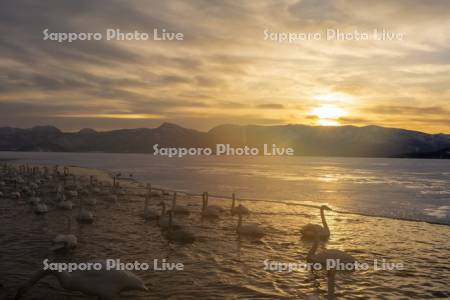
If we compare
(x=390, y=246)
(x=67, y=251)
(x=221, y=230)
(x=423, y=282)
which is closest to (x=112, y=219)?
(x=221, y=230)

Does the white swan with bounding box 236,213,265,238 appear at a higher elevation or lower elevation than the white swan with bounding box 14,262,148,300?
lower

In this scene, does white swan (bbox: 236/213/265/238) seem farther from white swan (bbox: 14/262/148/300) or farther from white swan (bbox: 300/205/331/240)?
white swan (bbox: 14/262/148/300)

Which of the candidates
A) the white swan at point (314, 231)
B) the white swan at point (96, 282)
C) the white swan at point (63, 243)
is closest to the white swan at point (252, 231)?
the white swan at point (314, 231)

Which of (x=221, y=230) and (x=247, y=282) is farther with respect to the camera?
(x=221, y=230)

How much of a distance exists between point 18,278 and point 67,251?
12.3 feet

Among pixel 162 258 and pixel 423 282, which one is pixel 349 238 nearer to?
pixel 423 282

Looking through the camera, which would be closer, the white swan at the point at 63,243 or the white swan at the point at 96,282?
the white swan at the point at 96,282

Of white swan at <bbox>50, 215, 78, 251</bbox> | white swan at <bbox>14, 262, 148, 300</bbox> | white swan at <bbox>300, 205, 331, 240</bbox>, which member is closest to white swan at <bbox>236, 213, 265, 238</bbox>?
white swan at <bbox>300, 205, 331, 240</bbox>

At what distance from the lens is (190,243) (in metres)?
20.6

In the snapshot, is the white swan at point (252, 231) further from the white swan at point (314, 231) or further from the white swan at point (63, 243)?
the white swan at point (63, 243)

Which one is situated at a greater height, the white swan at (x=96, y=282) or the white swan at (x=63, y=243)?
the white swan at (x=96, y=282)

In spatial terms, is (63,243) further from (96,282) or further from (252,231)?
(252,231)

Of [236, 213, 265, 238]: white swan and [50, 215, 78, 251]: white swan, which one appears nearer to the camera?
[50, 215, 78, 251]: white swan

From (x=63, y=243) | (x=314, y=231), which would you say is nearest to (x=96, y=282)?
(x=63, y=243)
